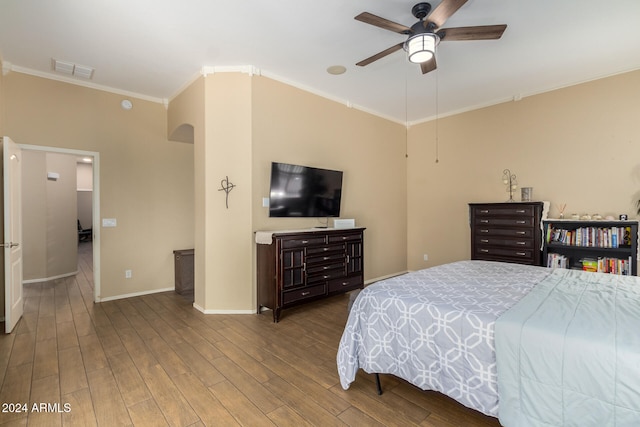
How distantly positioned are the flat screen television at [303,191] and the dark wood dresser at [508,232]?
7.08 feet

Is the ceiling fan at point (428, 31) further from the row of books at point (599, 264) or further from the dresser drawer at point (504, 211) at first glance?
the row of books at point (599, 264)

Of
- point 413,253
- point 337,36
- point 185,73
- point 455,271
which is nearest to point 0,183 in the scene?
point 185,73

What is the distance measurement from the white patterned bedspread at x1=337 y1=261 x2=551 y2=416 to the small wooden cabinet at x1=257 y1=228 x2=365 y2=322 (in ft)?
5.04

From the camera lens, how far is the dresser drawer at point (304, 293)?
352cm

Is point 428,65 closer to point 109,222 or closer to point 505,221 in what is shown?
point 505,221

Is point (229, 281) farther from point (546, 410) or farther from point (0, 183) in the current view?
point (546, 410)

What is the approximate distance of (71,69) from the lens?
3.71m

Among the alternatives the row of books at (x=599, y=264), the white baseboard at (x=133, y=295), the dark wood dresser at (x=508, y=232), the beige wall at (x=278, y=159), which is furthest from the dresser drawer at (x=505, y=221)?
the white baseboard at (x=133, y=295)

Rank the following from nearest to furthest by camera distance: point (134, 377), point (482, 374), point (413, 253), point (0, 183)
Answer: point (482, 374)
point (134, 377)
point (0, 183)
point (413, 253)

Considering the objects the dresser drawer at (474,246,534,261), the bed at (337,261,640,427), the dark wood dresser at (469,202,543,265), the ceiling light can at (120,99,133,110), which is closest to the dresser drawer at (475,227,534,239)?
the dark wood dresser at (469,202,543,265)

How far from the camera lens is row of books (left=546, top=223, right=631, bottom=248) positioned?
11.8ft

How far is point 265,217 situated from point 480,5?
3.11 m

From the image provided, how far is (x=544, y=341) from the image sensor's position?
136 cm

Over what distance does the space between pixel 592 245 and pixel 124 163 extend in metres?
6.45
